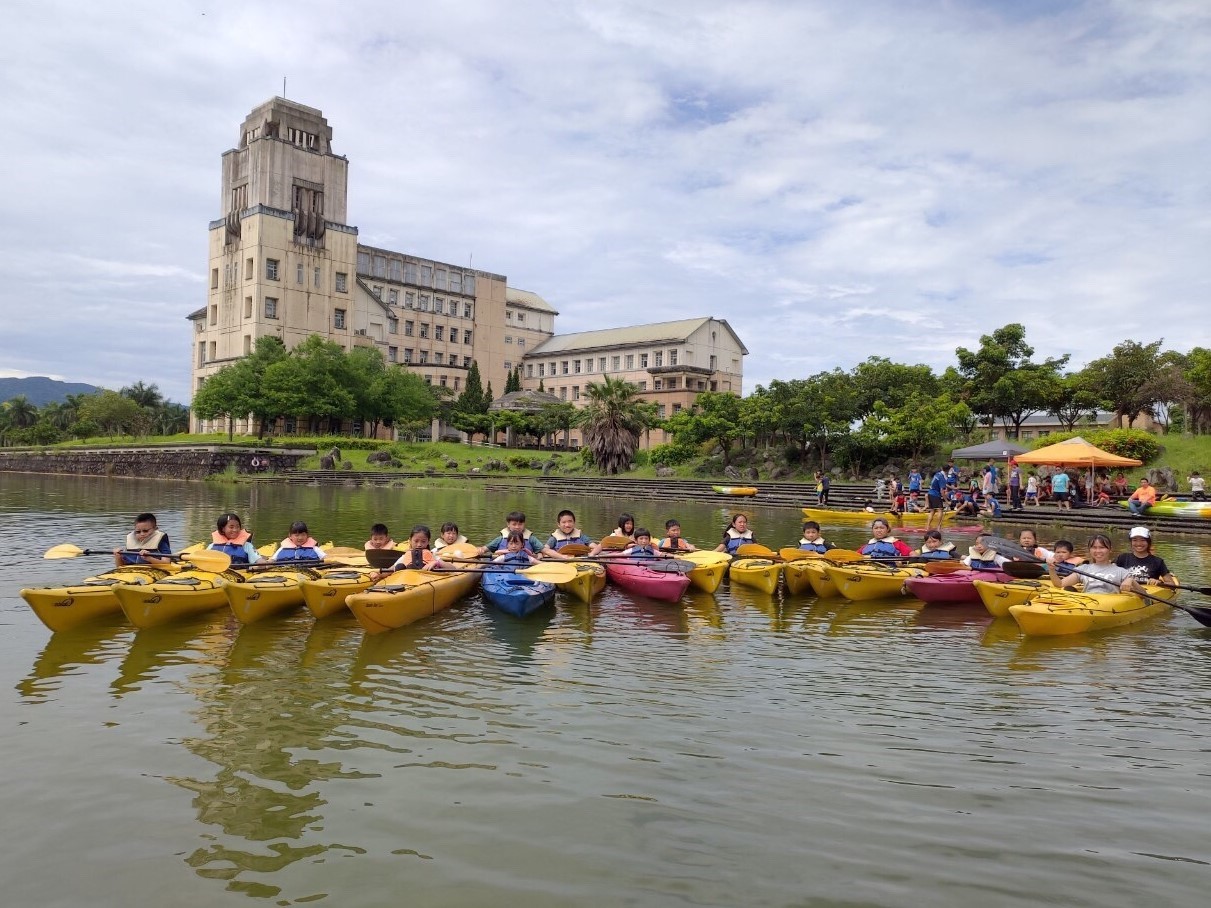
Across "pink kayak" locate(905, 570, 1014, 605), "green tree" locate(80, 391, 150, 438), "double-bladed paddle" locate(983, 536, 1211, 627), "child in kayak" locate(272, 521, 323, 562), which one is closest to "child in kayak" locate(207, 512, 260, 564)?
"child in kayak" locate(272, 521, 323, 562)

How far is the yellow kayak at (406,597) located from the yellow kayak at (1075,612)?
8063 mm

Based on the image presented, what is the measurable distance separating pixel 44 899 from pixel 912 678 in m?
8.34

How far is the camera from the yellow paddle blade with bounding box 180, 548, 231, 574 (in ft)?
43.9

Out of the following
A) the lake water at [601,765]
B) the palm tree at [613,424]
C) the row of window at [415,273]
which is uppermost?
the row of window at [415,273]

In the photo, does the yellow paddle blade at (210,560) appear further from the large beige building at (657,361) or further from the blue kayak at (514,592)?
the large beige building at (657,361)

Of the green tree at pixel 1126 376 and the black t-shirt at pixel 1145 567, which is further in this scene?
the green tree at pixel 1126 376

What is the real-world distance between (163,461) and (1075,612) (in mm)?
61621

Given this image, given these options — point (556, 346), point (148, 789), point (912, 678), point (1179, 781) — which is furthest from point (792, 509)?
point (556, 346)

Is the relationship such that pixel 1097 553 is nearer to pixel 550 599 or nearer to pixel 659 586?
pixel 659 586

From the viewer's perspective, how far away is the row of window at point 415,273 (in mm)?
91188

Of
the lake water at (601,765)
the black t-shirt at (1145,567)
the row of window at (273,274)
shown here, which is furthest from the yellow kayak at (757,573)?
the row of window at (273,274)

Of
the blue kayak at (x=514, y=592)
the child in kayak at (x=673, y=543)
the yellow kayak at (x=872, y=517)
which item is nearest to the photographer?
the blue kayak at (x=514, y=592)

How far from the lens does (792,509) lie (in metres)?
37.8

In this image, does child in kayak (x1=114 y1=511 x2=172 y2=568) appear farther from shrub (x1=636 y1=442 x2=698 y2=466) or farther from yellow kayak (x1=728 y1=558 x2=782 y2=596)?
shrub (x1=636 y1=442 x2=698 y2=466)
